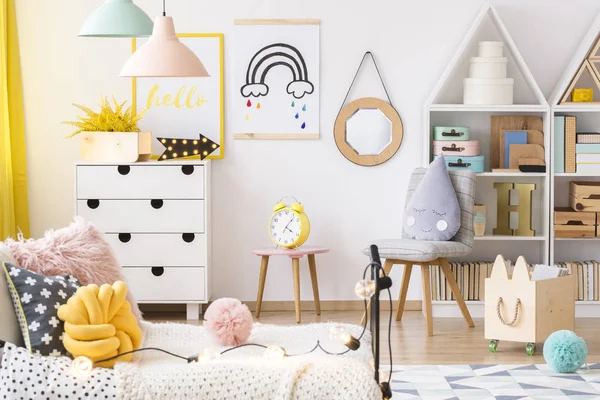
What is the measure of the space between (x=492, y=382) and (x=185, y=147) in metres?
2.27

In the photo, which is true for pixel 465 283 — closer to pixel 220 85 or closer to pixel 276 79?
pixel 276 79

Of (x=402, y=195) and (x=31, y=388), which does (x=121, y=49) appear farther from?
(x=31, y=388)

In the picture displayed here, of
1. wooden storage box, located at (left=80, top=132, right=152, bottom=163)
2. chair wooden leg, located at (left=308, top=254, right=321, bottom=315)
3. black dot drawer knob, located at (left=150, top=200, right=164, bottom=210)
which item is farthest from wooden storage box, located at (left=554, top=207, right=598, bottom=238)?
wooden storage box, located at (left=80, top=132, right=152, bottom=163)

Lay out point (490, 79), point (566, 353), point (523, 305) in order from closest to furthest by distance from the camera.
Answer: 1. point (566, 353)
2. point (523, 305)
3. point (490, 79)

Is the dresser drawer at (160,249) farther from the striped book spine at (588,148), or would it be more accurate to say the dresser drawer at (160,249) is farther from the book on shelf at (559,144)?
the striped book spine at (588,148)

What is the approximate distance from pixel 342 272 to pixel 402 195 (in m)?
0.58

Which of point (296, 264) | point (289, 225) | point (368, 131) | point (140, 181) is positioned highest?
point (368, 131)

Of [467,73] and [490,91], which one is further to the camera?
[467,73]

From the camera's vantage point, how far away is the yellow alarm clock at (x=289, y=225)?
16.0ft

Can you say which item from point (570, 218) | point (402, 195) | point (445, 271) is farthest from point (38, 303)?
point (570, 218)

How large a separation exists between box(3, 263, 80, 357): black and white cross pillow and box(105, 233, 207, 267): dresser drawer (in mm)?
2297

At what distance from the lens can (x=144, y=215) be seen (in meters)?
4.82

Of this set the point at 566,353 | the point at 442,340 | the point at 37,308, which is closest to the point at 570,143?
the point at 442,340

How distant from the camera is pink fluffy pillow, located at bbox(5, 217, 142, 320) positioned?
8.75 feet
